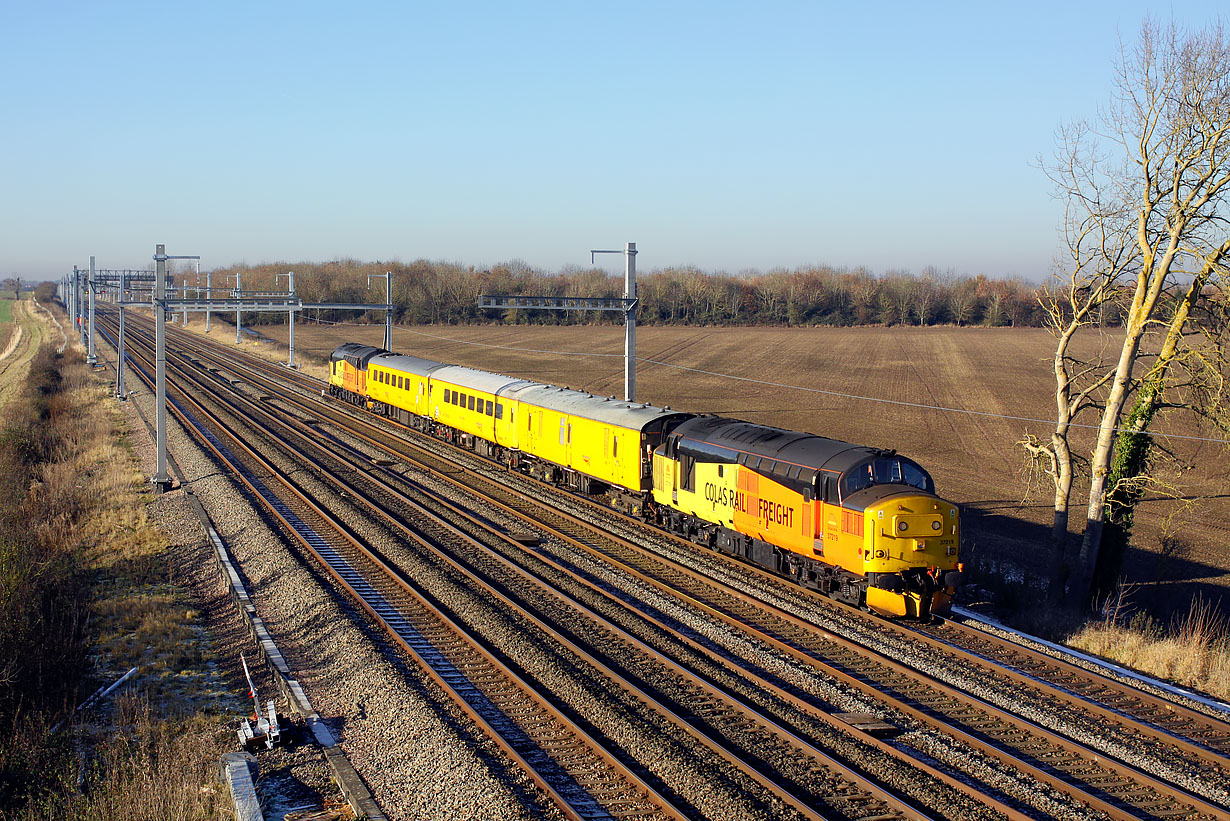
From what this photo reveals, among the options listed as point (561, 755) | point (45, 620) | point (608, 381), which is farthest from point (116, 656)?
point (608, 381)

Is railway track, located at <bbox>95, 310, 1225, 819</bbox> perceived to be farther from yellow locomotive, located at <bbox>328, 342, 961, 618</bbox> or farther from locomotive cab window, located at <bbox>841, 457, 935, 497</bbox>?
locomotive cab window, located at <bbox>841, 457, 935, 497</bbox>

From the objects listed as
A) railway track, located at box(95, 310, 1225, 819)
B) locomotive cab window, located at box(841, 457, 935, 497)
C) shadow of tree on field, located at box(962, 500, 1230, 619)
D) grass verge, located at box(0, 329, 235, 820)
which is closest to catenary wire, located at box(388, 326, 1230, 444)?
shadow of tree on field, located at box(962, 500, 1230, 619)

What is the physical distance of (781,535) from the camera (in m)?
19.4

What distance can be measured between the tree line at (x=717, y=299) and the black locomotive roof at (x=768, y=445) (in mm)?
81799

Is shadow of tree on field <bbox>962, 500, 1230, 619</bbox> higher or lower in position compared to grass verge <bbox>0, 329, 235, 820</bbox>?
lower

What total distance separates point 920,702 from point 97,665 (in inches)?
546

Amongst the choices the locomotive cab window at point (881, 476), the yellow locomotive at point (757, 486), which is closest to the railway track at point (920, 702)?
the yellow locomotive at point (757, 486)

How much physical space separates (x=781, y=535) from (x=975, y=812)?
911 cm

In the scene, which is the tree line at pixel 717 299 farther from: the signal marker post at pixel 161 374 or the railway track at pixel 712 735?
the railway track at pixel 712 735

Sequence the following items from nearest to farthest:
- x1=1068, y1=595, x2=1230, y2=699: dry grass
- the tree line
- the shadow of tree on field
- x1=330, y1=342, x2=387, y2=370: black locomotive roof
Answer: x1=1068, y1=595, x2=1230, y2=699: dry grass
the shadow of tree on field
x1=330, y1=342, x2=387, y2=370: black locomotive roof
the tree line

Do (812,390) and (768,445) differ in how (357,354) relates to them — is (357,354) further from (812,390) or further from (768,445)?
(768,445)

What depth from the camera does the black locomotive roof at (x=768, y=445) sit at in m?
18.3

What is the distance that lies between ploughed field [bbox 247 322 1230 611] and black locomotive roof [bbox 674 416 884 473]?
7.45 metres

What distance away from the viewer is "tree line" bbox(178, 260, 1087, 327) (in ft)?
358
